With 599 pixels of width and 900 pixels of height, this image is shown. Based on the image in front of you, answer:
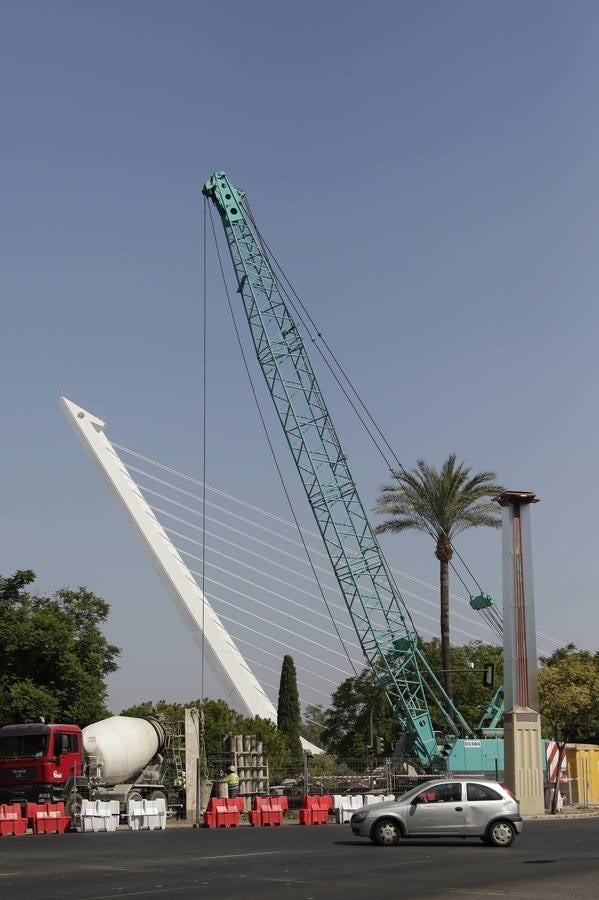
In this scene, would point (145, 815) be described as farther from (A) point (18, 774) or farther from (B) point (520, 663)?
(B) point (520, 663)

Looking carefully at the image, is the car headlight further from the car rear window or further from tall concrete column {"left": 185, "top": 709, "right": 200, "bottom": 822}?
tall concrete column {"left": 185, "top": 709, "right": 200, "bottom": 822}

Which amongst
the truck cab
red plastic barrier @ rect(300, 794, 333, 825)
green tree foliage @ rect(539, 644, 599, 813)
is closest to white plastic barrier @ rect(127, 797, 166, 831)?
Answer: the truck cab

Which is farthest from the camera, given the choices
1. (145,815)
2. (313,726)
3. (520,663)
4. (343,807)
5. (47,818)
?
(313,726)

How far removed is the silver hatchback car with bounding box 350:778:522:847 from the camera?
81.1 feet

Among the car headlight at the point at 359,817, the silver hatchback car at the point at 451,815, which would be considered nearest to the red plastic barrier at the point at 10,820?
the car headlight at the point at 359,817

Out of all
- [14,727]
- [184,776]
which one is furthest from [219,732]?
[14,727]

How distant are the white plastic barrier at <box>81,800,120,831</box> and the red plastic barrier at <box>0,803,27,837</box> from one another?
1.84 meters

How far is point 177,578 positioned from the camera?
92.6 meters

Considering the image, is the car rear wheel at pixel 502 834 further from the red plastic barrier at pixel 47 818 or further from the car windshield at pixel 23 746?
the car windshield at pixel 23 746

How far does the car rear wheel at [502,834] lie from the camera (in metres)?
24.9

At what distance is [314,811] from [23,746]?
9.36 metres

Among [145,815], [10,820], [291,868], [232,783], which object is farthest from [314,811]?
[291,868]

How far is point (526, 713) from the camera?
144 ft

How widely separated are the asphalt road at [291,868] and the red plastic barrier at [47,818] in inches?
160
